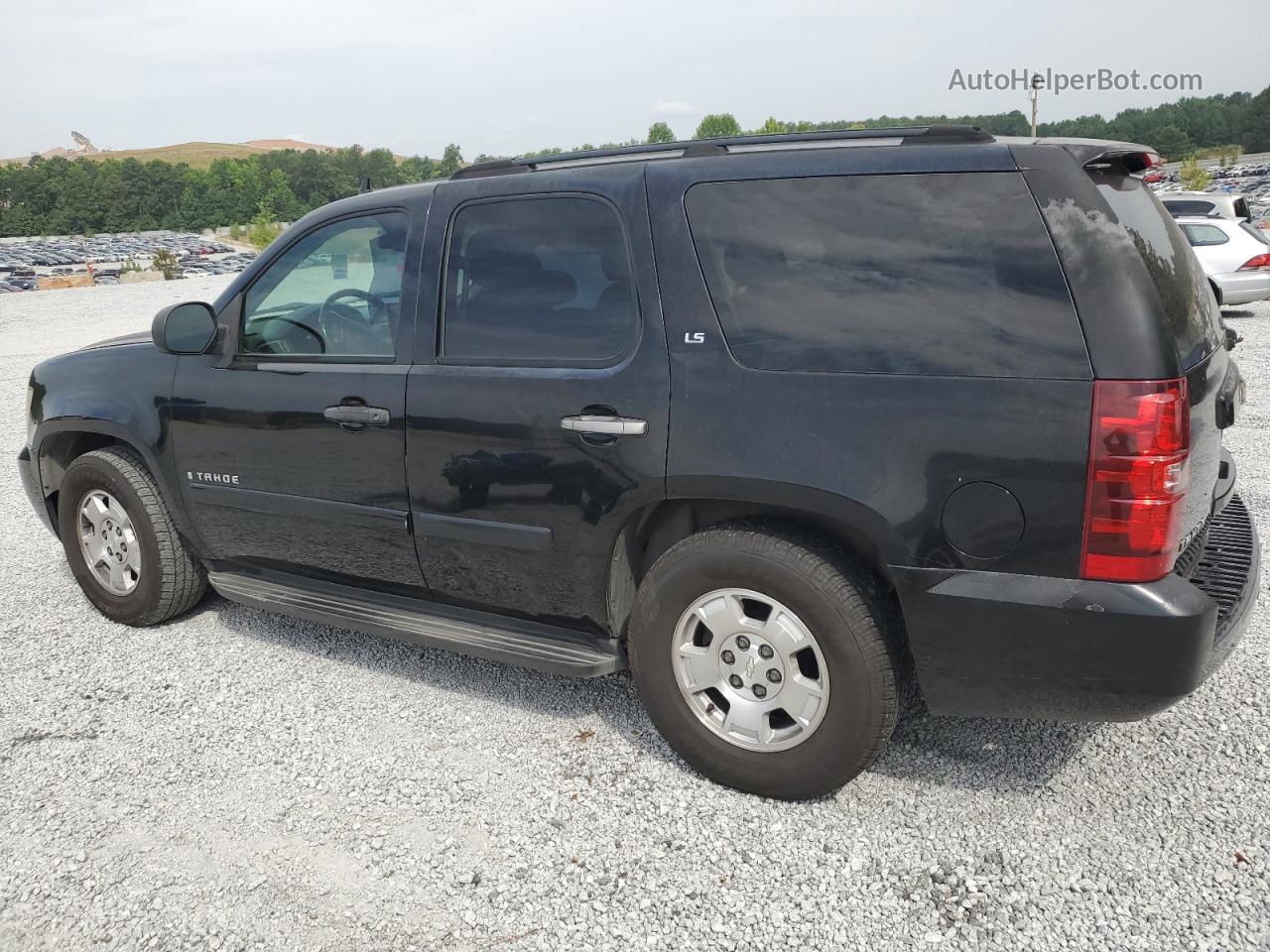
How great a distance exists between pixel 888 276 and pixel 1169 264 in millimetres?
741

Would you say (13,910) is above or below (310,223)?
below

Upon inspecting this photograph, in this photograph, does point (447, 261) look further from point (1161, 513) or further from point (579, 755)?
point (1161, 513)

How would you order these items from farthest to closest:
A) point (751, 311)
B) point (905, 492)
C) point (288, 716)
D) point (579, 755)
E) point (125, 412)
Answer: point (125, 412)
point (288, 716)
point (579, 755)
point (751, 311)
point (905, 492)

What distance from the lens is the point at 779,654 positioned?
2.92 m

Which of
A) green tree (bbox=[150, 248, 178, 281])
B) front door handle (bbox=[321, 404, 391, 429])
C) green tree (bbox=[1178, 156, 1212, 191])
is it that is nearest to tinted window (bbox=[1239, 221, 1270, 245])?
front door handle (bbox=[321, 404, 391, 429])

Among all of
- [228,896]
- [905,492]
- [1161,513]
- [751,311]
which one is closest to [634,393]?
[751,311]

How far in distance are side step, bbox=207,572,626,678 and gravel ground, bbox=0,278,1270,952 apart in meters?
0.31

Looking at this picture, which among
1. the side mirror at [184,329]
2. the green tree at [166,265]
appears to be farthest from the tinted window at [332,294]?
the green tree at [166,265]

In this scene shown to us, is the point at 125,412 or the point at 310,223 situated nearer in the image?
the point at 310,223

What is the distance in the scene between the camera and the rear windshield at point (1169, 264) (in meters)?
2.54

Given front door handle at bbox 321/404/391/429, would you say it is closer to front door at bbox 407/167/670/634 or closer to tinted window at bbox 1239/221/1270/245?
front door at bbox 407/167/670/634

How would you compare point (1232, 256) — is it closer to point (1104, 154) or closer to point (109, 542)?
point (1104, 154)

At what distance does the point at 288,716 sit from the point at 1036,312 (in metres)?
2.86

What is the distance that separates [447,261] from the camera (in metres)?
3.51
